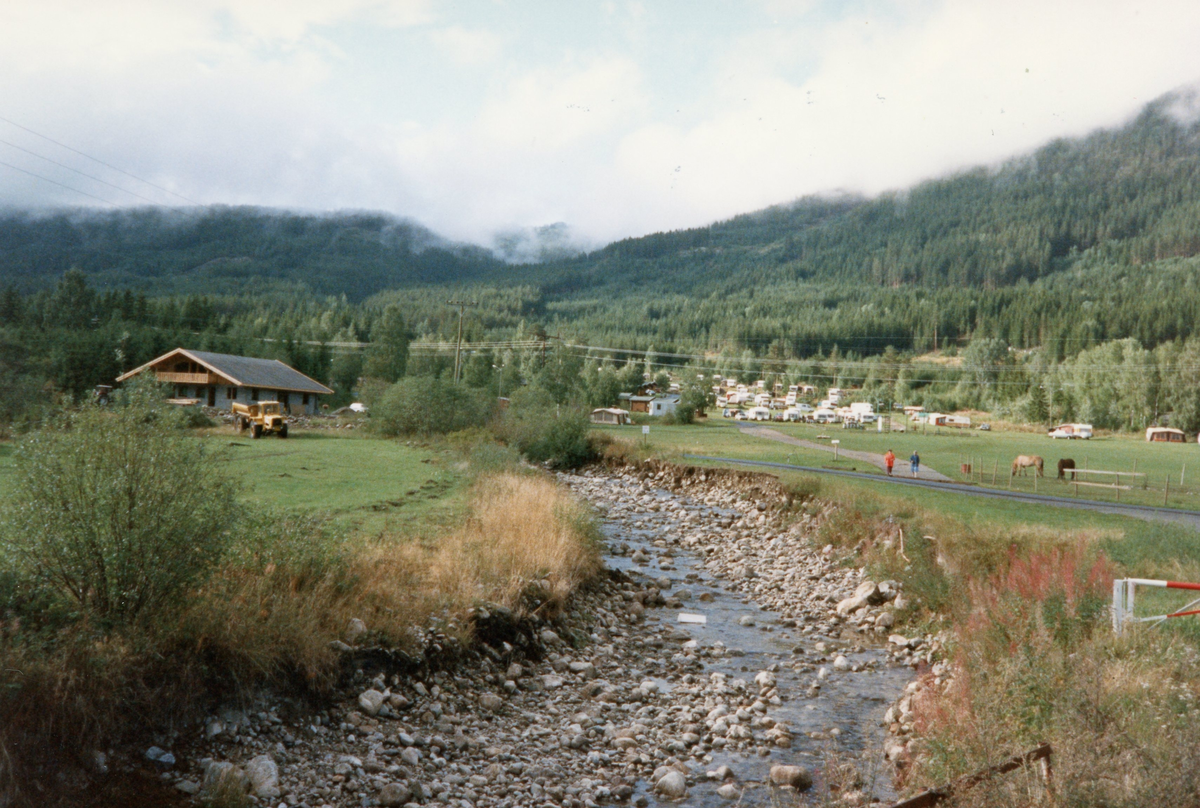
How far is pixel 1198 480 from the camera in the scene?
42.2 metres

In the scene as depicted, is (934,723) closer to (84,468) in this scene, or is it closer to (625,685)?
(625,685)

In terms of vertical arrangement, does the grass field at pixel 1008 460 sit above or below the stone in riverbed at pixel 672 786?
above

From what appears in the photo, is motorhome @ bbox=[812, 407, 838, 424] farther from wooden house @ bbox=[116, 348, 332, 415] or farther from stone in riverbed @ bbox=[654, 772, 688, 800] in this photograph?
stone in riverbed @ bbox=[654, 772, 688, 800]

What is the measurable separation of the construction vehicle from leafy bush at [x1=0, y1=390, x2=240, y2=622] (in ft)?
157

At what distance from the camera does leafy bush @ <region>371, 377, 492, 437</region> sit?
61.2 metres

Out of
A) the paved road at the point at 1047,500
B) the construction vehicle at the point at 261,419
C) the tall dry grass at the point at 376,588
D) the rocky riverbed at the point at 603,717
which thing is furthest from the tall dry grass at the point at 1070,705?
the construction vehicle at the point at 261,419

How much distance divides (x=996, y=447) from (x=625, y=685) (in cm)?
6692

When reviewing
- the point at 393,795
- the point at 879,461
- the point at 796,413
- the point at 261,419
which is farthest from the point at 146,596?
the point at 796,413

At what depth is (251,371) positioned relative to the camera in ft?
271

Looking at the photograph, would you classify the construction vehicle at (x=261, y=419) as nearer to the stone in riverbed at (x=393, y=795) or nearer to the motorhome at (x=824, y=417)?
the stone in riverbed at (x=393, y=795)

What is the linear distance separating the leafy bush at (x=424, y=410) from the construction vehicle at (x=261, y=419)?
826 centimetres

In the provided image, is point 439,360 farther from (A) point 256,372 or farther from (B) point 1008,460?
(B) point 1008,460

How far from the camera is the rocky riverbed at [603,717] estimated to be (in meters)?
8.70

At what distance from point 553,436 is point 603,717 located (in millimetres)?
45866
